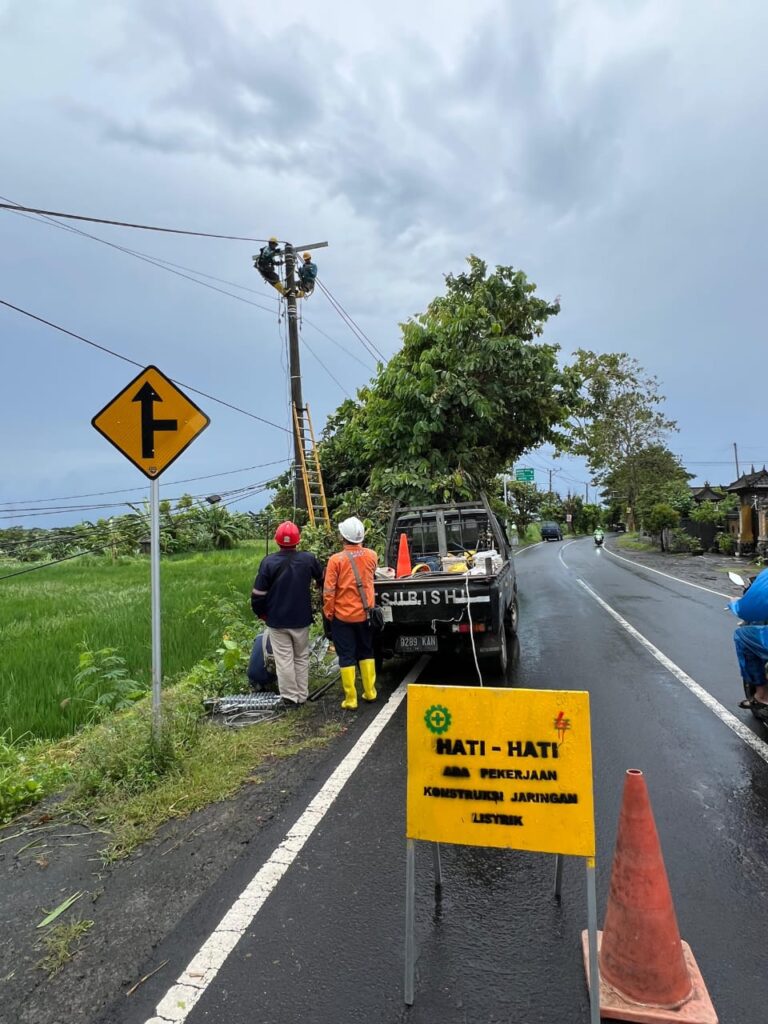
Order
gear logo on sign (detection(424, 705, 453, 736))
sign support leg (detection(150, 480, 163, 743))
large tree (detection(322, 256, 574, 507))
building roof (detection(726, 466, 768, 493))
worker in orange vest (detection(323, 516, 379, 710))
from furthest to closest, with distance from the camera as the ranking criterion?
building roof (detection(726, 466, 768, 493)) < large tree (detection(322, 256, 574, 507)) < worker in orange vest (detection(323, 516, 379, 710)) < sign support leg (detection(150, 480, 163, 743)) < gear logo on sign (detection(424, 705, 453, 736))

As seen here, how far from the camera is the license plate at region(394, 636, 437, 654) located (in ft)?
21.1

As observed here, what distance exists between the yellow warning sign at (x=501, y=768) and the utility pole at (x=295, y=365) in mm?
12223

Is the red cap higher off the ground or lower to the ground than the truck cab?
higher

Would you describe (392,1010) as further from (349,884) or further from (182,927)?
(182,927)

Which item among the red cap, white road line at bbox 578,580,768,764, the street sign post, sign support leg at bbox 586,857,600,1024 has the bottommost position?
white road line at bbox 578,580,768,764

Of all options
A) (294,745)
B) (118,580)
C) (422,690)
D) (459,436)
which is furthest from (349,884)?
(118,580)

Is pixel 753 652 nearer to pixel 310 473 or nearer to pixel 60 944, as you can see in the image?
pixel 60 944

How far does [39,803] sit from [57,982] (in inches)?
80.8

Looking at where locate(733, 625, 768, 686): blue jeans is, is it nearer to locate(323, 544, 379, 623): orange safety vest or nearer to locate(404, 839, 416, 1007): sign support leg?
locate(323, 544, 379, 623): orange safety vest

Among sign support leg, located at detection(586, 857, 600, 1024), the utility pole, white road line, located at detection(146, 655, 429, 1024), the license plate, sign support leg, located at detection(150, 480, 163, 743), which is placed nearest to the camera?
sign support leg, located at detection(586, 857, 600, 1024)

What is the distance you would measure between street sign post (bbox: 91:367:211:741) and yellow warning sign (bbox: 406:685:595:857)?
3133 mm

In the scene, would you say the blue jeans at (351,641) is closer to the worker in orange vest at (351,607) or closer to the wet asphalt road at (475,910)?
the worker in orange vest at (351,607)

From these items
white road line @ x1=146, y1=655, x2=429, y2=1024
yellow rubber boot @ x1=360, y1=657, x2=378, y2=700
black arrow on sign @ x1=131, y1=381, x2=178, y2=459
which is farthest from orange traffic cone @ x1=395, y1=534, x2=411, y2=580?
black arrow on sign @ x1=131, y1=381, x2=178, y2=459

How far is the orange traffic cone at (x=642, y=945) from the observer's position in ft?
7.26
